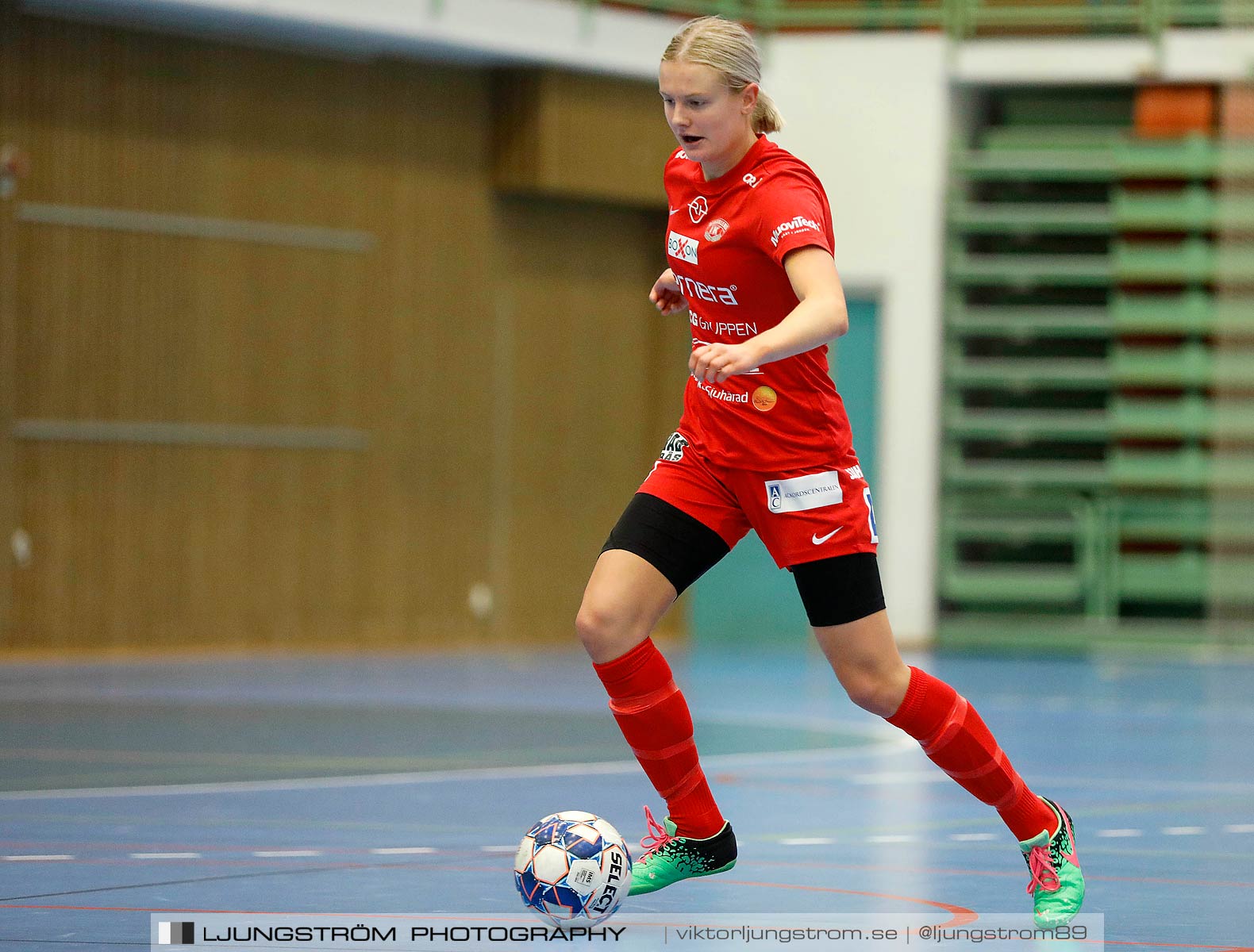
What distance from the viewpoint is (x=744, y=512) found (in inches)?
177

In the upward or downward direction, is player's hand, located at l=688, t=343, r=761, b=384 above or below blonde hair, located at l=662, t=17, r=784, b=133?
below

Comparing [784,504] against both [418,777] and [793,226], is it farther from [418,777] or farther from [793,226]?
[418,777]

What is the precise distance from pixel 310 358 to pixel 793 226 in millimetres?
10557

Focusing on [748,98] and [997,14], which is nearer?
[748,98]

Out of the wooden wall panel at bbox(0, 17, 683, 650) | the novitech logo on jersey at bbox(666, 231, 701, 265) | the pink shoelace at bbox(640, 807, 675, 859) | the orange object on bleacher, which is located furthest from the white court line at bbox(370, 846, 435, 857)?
the orange object on bleacher

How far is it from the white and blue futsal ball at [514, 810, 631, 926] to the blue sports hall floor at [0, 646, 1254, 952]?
0.19 metres

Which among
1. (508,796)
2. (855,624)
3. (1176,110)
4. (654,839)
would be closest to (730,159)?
(855,624)

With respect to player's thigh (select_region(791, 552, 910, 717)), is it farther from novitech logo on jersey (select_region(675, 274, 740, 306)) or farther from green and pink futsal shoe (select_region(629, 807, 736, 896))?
novitech logo on jersey (select_region(675, 274, 740, 306))

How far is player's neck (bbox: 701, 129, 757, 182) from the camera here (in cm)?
438

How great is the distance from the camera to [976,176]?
54.8 feet

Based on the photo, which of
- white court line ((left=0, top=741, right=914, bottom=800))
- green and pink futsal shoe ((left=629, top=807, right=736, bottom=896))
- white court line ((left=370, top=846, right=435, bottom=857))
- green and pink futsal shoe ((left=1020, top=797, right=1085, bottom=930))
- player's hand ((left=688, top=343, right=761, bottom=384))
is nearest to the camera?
player's hand ((left=688, top=343, right=761, bottom=384))

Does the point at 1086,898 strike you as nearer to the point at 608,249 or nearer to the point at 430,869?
the point at 430,869

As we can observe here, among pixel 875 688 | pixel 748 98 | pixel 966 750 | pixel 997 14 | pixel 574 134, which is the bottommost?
pixel 966 750

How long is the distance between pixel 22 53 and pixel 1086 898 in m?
10.3
